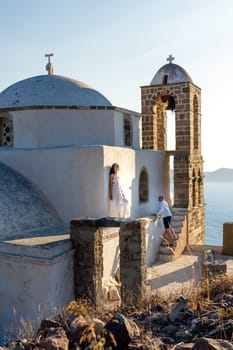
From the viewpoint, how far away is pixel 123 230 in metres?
7.05

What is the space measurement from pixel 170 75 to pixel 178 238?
5.18 metres

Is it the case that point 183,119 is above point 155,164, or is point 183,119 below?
above

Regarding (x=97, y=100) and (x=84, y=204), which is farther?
(x=97, y=100)

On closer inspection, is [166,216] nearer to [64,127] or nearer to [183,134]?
[183,134]

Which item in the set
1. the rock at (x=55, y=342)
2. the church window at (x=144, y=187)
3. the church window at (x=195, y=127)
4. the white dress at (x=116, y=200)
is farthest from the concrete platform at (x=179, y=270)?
the rock at (x=55, y=342)

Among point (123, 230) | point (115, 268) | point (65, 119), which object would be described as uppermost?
point (65, 119)

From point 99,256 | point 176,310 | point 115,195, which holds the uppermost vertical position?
point 115,195

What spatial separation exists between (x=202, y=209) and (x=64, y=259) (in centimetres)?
819

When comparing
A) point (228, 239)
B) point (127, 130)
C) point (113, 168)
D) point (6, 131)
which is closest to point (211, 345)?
point (113, 168)

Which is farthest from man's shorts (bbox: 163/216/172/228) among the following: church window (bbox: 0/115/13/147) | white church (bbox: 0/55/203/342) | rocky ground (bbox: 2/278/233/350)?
rocky ground (bbox: 2/278/233/350)

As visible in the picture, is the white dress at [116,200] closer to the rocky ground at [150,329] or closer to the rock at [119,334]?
the rocky ground at [150,329]

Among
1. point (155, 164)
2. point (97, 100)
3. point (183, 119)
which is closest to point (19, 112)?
point (97, 100)

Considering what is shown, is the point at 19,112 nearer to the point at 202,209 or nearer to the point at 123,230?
the point at 123,230

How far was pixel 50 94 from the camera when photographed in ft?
34.0
